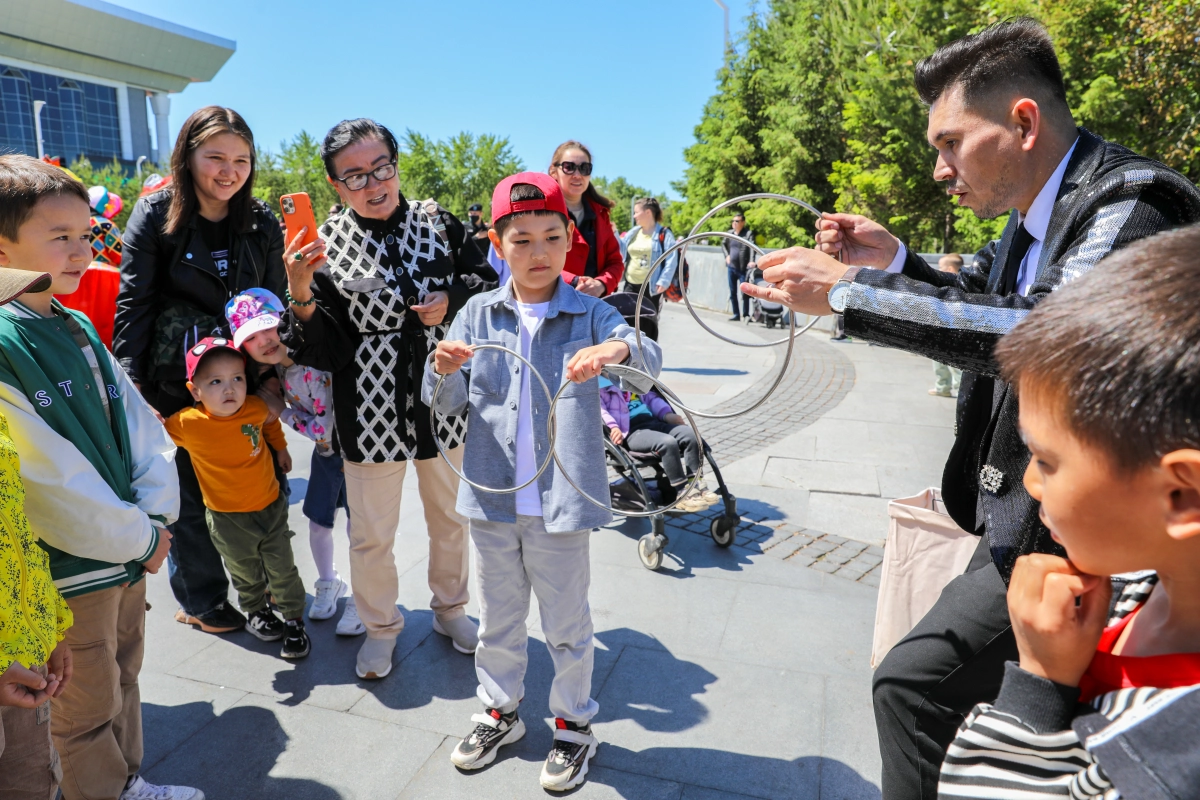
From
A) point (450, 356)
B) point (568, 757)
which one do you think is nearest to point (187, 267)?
point (450, 356)

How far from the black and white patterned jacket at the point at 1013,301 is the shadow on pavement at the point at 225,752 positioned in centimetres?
233

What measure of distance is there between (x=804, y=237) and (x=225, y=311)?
66.9 ft

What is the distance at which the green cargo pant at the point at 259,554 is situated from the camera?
3.42m

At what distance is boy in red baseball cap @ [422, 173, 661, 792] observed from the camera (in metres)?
2.61

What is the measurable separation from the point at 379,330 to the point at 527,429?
35.5 inches

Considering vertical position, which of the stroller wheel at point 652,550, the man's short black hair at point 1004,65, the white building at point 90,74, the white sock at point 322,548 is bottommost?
the stroller wheel at point 652,550

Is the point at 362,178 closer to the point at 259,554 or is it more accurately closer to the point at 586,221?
the point at 259,554

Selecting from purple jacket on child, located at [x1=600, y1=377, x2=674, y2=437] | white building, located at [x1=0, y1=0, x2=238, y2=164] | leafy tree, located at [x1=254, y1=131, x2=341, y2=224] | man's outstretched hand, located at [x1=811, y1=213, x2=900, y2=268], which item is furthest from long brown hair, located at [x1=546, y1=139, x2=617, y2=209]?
white building, located at [x1=0, y1=0, x2=238, y2=164]

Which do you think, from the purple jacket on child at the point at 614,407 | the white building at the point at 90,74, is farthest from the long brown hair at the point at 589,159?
the white building at the point at 90,74

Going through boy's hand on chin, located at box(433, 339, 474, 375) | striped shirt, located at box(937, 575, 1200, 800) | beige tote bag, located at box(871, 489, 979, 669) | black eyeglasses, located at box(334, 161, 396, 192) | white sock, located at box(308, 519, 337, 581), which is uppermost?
black eyeglasses, located at box(334, 161, 396, 192)

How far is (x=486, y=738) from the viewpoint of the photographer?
110 inches

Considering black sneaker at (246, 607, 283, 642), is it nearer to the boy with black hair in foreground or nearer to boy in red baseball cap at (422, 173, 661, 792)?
boy in red baseball cap at (422, 173, 661, 792)

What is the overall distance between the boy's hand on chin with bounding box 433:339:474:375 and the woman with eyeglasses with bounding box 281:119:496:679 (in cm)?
56

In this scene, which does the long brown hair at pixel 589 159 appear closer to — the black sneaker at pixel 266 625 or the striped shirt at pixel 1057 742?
the black sneaker at pixel 266 625
